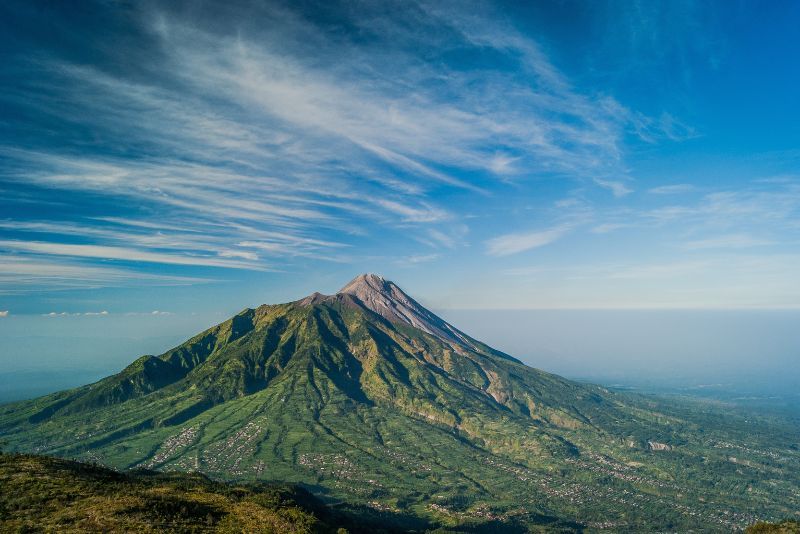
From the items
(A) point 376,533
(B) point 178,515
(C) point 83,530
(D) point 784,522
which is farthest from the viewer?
(A) point 376,533

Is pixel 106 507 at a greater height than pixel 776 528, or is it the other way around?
pixel 106 507

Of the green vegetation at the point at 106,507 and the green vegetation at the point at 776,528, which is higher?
the green vegetation at the point at 106,507

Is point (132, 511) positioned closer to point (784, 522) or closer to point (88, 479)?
point (88, 479)

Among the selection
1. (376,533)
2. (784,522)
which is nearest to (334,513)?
(376,533)

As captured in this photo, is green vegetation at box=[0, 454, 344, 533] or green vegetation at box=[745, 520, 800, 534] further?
green vegetation at box=[745, 520, 800, 534]

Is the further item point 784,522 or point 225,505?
point 784,522

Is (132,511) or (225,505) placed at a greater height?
(132,511)

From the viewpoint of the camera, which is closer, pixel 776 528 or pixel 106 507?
pixel 106 507

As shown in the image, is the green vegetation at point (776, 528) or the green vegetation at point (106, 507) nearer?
the green vegetation at point (106, 507)

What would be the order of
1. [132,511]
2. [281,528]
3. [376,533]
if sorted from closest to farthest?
[132,511], [281,528], [376,533]

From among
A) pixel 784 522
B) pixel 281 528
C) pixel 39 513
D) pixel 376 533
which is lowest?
pixel 376 533

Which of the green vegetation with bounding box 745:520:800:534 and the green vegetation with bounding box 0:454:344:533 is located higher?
the green vegetation with bounding box 0:454:344:533
